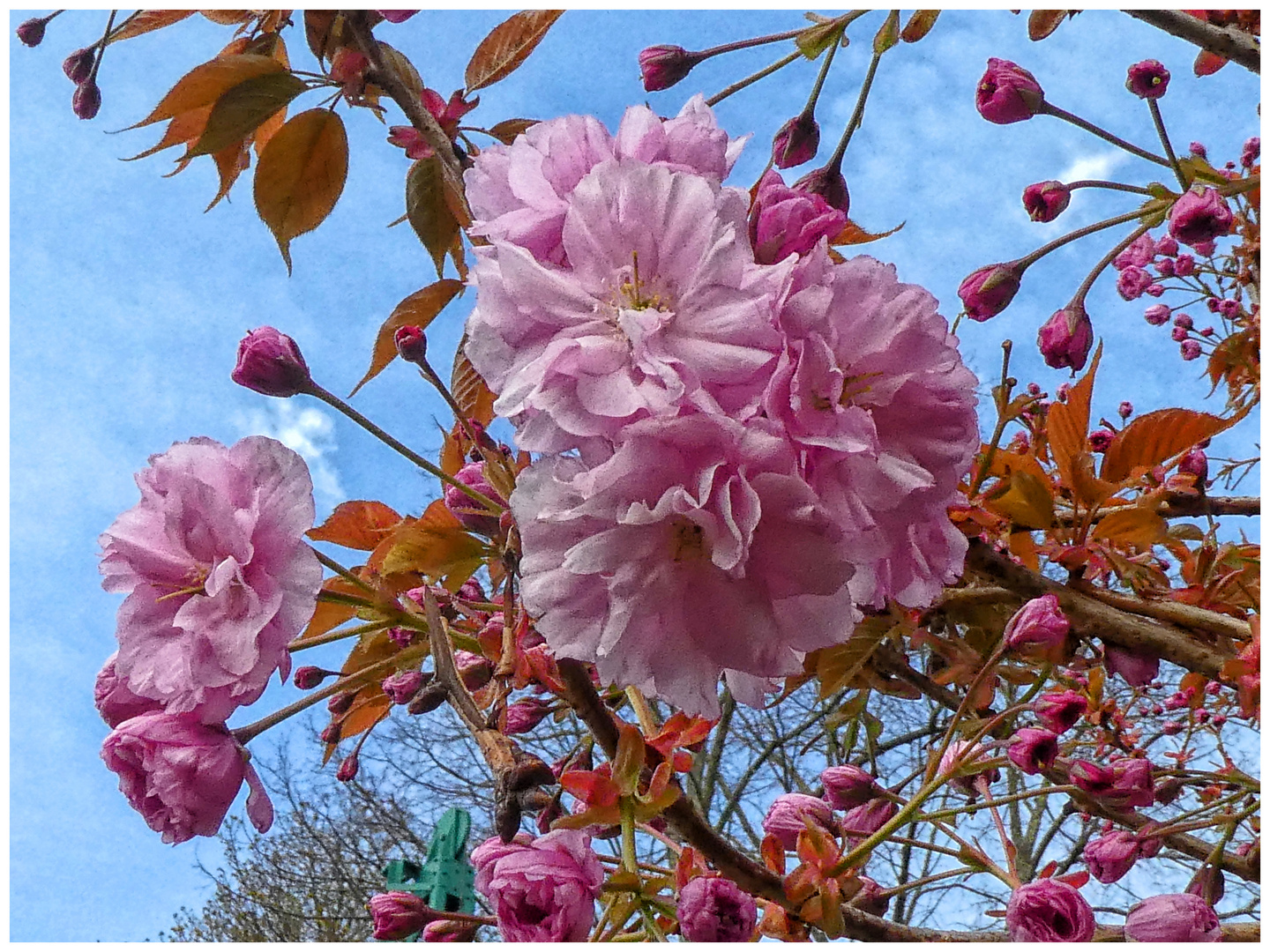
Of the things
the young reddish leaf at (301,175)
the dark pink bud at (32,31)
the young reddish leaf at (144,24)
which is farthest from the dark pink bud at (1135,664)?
the dark pink bud at (32,31)

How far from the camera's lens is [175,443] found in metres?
0.38

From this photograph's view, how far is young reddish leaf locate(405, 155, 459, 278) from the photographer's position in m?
0.53

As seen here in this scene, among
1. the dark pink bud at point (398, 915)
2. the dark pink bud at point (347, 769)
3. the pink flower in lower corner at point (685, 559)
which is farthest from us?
the dark pink bud at point (347, 769)

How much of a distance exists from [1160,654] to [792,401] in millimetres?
368

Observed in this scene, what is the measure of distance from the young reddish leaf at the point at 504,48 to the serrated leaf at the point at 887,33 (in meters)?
0.19

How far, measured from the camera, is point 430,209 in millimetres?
542

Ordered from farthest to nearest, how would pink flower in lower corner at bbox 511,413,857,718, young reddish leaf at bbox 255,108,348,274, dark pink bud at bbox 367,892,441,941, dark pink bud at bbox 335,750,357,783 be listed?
dark pink bud at bbox 335,750,357,783 → young reddish leaf at bbox 255,108,348,274 → dark pink bud at bbox 367,892,441,941 → pink flower in lower corner at bbox 511,413,857,718

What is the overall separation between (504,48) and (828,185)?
21 cm

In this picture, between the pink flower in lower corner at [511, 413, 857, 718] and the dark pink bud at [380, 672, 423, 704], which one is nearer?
the pink flower in lower corner at [511, 413, 857, 718]

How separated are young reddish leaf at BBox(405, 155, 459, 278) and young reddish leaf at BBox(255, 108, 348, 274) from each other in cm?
4

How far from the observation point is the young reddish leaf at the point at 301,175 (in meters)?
0.53

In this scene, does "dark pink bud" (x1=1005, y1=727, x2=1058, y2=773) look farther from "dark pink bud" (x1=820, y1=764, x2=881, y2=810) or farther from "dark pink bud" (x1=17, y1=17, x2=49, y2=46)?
"dark pink bud" (x1=17, y1=17, x2=49, y2=46)

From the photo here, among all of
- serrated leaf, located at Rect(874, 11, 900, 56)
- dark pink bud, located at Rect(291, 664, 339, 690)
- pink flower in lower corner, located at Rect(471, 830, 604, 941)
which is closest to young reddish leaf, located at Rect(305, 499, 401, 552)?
dark pink bud, located at Rect(291, 664, 339, 690)

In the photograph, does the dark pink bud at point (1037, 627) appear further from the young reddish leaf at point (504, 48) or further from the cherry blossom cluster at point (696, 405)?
the young reddish leaf at point (504, 48)
